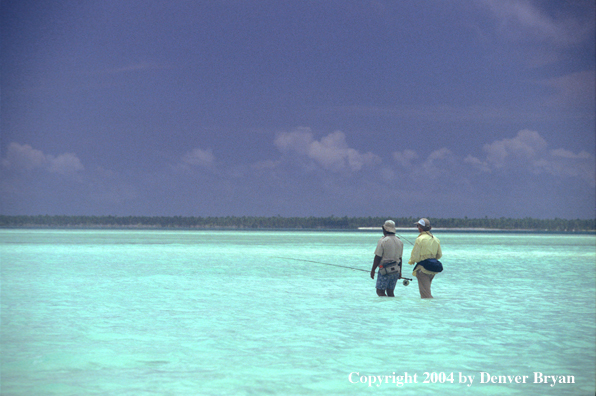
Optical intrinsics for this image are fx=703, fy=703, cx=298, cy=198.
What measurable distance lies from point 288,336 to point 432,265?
400 centimetres

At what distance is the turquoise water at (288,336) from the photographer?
7.45m

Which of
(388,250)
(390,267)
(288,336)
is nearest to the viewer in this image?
(288,336)

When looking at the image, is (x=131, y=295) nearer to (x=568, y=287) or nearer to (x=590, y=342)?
(x=590, y=342)

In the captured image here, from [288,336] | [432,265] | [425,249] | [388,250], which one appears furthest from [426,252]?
[288,336]

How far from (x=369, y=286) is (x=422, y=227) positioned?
498cm

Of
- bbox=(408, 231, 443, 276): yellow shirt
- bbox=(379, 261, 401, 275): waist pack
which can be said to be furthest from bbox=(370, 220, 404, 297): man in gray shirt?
bbox=(408, 231, 443, 276): yellow shirt

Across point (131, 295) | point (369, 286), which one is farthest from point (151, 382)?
point (369, 286)

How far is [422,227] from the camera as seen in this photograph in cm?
1345

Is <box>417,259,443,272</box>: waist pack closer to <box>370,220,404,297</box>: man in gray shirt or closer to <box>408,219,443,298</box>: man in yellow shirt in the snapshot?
<box>408,219,443,298</box>: man in yellow shirt

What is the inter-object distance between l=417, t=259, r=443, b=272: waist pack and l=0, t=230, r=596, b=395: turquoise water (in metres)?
0.81

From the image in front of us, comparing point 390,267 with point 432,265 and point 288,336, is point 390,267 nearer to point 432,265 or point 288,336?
point 432,265

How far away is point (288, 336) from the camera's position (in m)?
10.4

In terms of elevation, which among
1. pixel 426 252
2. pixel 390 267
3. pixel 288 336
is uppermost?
pixel 426 252

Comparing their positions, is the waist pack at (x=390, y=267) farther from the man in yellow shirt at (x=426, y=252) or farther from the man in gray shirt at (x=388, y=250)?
the man in yellow shirt at (x=426, y=252)
